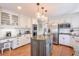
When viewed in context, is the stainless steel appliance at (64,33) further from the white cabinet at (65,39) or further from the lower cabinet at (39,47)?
the lower cabinet at (39,47)

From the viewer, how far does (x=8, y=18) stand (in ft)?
15.5

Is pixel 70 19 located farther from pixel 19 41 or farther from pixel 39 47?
pixel 39 47

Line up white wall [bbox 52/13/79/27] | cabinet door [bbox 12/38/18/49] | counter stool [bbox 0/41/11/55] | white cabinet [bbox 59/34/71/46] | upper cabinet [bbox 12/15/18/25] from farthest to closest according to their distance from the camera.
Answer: white wall [bbox 52/13/79/27] < white cabinet [bbox 59/34/71/46] < upper cabinet [bbox 12/15/18/25] < cabinet door [bbox 12/38/18/49] < counter stool [bbox 0/41/11/55]

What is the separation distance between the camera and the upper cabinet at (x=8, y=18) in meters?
4.34

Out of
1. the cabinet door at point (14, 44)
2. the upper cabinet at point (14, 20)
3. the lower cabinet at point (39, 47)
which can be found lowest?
the cabinet door at point (14, 44)

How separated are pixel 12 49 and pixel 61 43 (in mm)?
2809

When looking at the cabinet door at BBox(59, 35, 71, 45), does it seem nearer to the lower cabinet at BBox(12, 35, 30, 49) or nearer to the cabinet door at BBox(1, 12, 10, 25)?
the lower cabinet at BBox(12, 35, 30, 49)

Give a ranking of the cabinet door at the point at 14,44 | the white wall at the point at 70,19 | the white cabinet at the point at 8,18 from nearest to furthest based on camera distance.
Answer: the white cabinet at the point at 8,18 → the cabinet door at the point at 14,44 → the white wall at the point at 70,19

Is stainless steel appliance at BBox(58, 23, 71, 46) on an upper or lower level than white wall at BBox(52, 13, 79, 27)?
lower

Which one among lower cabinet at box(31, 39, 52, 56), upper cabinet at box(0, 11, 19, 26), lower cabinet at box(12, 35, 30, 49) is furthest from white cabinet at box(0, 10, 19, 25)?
lower cabinet at box(31, 39, 52, 56)

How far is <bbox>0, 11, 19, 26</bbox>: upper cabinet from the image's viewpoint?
4.34 m

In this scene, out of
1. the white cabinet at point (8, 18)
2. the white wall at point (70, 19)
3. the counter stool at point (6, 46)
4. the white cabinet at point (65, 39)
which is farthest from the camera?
the white wall at point (70, 19)

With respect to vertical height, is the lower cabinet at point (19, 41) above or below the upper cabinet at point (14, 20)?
below

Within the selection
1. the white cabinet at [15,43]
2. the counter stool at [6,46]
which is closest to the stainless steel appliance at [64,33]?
the white cabinet at [15,43]
